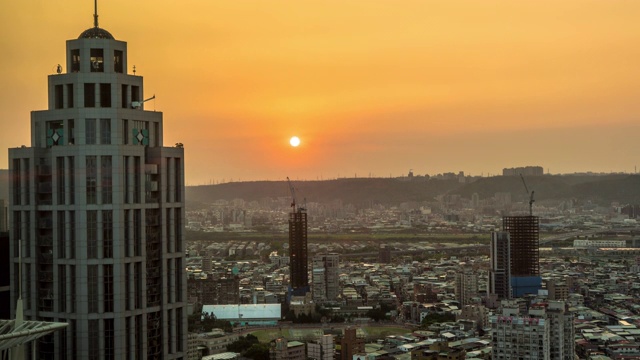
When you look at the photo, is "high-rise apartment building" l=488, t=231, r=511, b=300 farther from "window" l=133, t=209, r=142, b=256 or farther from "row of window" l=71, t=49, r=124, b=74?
"row of window" l=71, t=49, r=124, b=74

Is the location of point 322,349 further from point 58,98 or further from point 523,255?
point 523,255

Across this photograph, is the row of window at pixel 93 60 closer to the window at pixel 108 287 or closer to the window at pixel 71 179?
the window at pixel 71 179

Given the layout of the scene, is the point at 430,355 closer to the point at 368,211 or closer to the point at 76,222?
the point at 76,222

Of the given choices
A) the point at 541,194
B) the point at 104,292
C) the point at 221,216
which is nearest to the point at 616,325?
the point at 104,292

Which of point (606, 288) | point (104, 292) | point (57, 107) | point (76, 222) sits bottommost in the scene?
point (606, 288)

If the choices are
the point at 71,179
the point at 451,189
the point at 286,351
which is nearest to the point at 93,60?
the point at 71,179

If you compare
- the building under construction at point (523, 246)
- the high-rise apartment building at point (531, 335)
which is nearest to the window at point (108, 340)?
the high-rise apartment building at point (531, 335)
